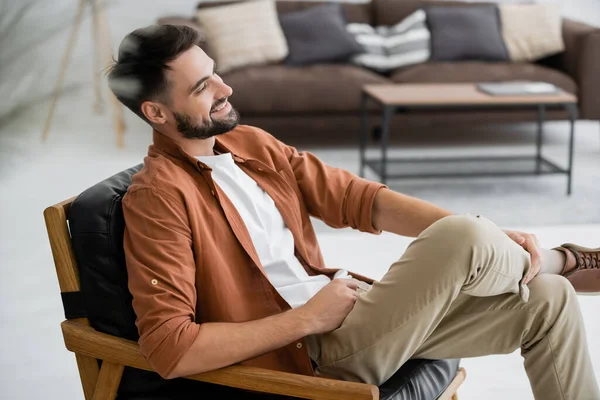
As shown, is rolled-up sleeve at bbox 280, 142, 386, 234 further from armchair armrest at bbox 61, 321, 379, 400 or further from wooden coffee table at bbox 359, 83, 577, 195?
wooden coffee table at bbox 359, 83, 577, 195

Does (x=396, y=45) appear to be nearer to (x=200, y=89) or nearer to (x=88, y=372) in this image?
(x=200, y=89)

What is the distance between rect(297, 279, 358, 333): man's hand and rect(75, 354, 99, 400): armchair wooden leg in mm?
391

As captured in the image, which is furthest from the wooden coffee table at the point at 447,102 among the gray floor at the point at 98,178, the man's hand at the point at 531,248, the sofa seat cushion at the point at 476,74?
the man's hand at the point at 531,248

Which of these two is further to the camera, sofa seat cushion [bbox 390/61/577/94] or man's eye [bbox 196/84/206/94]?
sofa seat cushion [bbox 390/61/577/94]

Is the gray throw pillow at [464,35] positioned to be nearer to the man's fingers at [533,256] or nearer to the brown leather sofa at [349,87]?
the brown leather sofa at [349,87]

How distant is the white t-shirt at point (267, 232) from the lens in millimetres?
1570

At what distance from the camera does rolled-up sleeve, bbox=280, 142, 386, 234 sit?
1736 millimetres

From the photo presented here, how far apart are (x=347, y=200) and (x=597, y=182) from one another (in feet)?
9.58

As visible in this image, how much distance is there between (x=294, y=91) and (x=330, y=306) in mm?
3398

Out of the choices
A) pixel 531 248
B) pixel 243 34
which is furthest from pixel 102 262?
pixel 243 34

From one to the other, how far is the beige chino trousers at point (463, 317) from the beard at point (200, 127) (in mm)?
439

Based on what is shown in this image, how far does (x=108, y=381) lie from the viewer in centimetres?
141

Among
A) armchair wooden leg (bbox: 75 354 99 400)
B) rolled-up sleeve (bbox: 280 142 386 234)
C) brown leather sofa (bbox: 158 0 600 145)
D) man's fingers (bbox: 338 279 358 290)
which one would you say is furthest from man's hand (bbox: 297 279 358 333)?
brown leather sofa (bbox: 158 0 600 145)

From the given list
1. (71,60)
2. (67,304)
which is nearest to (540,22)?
(67,304)
